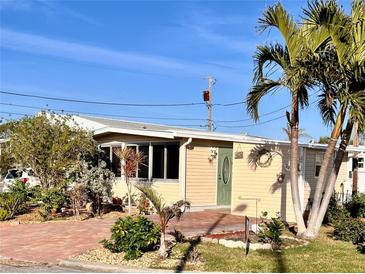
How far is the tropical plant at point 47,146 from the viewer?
1559cm

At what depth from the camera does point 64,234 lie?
11547mm

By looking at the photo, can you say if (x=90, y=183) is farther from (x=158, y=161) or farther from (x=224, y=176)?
(x=224, y=176)

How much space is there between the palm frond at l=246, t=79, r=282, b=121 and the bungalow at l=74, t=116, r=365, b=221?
3.62 m

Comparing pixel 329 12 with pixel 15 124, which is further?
pixel 15 124

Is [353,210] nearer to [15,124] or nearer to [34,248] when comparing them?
[34,248]

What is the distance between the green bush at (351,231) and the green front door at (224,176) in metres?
6.59

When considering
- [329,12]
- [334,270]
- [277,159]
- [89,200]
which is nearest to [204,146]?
[277,159]

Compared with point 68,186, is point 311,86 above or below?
above

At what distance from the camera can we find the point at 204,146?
1692 centimetres

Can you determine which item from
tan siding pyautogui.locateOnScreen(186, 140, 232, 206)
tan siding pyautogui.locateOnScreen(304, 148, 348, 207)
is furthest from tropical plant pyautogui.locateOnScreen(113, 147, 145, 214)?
tan siding pyautogui.locateOnScreen(304, 148, 348, 207)

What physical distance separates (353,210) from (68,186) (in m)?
9.37

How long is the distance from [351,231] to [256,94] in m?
3.70

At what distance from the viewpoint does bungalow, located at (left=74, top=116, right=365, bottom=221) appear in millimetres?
14742

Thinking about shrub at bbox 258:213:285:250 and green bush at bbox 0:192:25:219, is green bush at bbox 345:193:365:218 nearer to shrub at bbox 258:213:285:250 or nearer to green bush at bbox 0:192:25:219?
shrub at bbox 258:213:285:250
